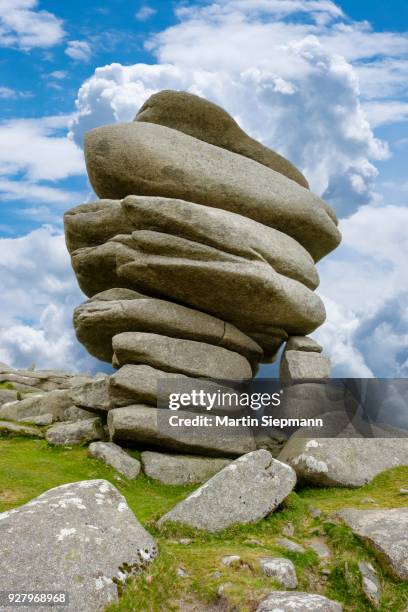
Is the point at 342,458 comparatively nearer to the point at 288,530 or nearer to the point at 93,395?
the point at 288,530

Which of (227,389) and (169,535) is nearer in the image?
(169,535)

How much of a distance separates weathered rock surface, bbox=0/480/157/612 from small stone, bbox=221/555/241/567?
135 cm

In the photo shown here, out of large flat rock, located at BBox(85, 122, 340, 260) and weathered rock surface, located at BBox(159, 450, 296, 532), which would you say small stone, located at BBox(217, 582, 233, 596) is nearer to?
weathered rock surface, located at BBox(159, 450, 296, 532)

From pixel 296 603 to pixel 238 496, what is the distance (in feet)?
15.8

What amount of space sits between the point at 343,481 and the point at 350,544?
6.55 meters

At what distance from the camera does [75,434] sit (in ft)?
76.7

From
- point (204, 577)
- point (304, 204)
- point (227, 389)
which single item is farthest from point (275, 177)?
point (204, 577)

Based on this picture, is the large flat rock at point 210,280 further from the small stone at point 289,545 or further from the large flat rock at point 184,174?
the small stone at point 289,545

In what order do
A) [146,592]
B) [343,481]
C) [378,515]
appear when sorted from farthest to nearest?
[343,481]
[378,515]
[146,592]

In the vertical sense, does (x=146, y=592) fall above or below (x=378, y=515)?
below

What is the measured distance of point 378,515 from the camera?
1443cm

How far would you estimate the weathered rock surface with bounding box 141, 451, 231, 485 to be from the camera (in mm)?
A: 20797

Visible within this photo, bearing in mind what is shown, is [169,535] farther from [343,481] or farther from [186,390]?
[186,390]

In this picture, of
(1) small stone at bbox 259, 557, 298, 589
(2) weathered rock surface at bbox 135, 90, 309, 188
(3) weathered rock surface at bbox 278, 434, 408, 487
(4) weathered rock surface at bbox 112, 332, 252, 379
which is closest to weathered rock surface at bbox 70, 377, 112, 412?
(4) weathered rock surface at bbox 112, 332, 252, 379
